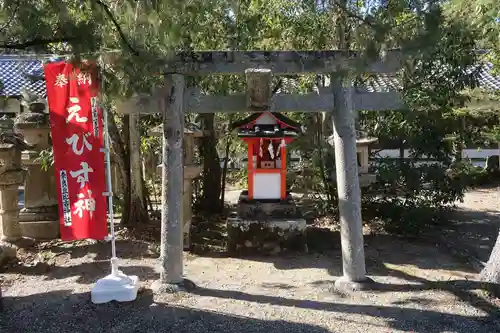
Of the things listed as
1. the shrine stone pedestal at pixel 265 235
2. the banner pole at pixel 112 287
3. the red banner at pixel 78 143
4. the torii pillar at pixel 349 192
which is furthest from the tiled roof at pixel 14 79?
the torii pillar at pixel 349 192

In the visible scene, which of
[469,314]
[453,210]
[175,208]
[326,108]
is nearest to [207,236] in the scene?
[175,208]

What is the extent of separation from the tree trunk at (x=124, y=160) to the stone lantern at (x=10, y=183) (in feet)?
5.35

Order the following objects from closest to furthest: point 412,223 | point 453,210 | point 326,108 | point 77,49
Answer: point 77,49 → point 326,108 → point 412,223 → point 453,210

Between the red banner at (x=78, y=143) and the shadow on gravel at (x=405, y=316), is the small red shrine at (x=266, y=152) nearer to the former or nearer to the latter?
the shadow on gravel at (x=405, y=316)

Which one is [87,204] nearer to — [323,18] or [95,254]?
[95,254]

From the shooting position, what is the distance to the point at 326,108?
546cm

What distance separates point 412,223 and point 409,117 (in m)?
1.90

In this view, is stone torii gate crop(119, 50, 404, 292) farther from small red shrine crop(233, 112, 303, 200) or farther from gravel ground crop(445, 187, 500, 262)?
gravel ground crop(445, 187, 500, 262)

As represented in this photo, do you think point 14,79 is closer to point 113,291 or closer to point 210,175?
point 210,175

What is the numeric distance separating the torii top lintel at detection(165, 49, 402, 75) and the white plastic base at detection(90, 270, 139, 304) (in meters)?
2.47

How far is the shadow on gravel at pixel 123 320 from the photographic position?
14.4ft

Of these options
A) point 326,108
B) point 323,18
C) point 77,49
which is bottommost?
point 326,108

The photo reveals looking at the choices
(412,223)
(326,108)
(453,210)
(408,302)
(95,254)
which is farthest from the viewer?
(453,210)

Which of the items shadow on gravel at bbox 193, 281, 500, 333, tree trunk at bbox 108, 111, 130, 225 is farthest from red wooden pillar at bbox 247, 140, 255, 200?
tree trunk at bbox 108, 111, 130, 225
